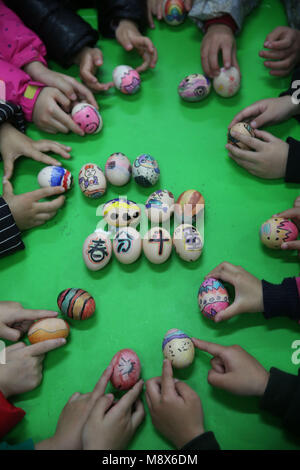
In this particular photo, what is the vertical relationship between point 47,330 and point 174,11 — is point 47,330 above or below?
below

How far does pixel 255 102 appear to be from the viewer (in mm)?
1206

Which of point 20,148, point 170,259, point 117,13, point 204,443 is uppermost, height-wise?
point 117,13

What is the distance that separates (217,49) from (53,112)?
65 centimetres

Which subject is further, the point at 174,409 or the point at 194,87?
the point at 194,87

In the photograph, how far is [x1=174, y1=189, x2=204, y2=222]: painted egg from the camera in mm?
1045

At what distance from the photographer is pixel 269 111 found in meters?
1.17

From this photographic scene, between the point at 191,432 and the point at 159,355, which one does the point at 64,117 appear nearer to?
the point at 159,355

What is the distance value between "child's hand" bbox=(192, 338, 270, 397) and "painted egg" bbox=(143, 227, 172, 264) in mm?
266

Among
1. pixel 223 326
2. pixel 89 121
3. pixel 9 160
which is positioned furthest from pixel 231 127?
pixel 9 160

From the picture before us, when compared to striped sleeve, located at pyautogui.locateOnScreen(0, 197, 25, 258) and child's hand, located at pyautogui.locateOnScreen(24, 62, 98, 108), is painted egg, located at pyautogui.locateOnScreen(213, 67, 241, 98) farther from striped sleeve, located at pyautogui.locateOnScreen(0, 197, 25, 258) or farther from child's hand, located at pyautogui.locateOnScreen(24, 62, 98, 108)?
striped sleeve, located at pyautogui.locateOnScreen(0, 197, 25, 258)

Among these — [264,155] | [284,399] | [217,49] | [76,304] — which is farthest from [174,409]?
[217,49]

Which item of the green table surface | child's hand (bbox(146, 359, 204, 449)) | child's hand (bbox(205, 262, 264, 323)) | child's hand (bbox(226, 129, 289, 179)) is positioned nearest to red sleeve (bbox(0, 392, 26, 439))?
the green table surface

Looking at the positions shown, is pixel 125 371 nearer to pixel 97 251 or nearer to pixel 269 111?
pixel 97 251

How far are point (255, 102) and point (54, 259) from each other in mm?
868
